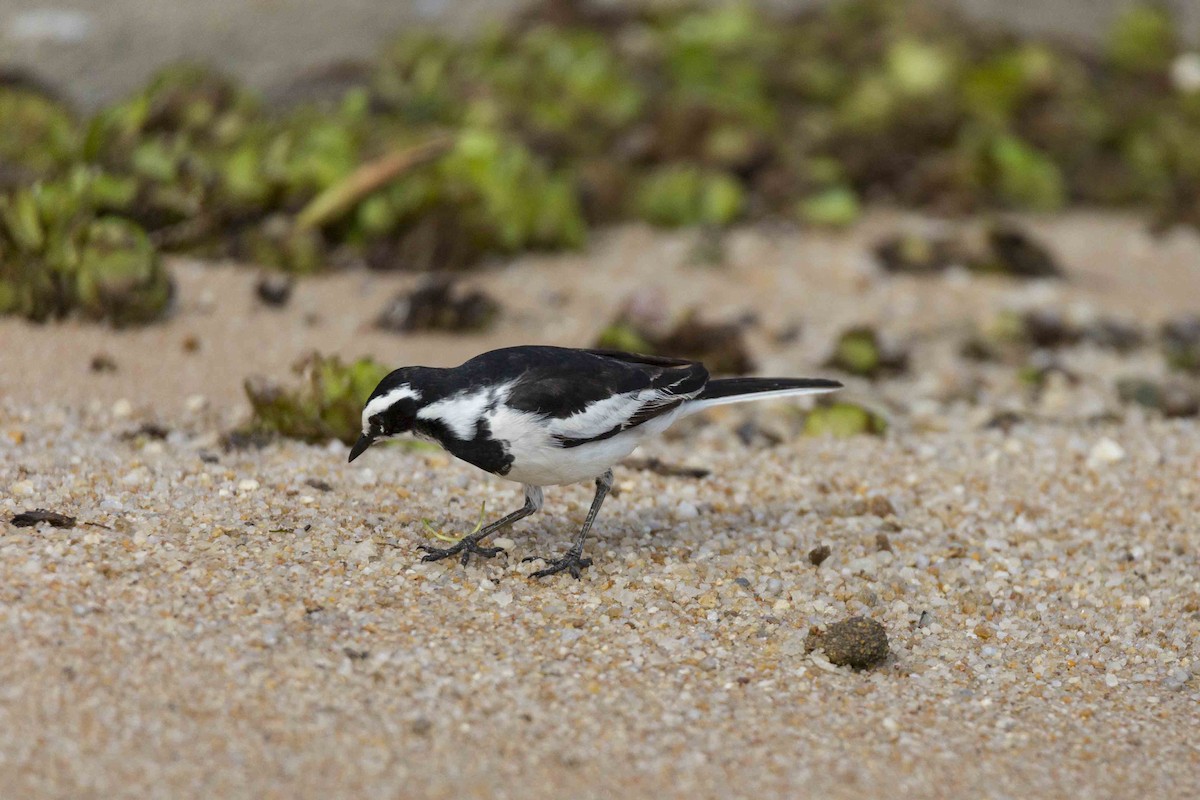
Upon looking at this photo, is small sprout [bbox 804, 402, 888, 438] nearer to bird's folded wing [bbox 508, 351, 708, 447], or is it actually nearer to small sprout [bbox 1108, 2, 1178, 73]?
bird's folded wing [bbox 508, 351, 708, 447]

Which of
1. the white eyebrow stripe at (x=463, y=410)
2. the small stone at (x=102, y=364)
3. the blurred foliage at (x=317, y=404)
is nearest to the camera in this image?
the white eyebrow stripe at (x=463, y=410)

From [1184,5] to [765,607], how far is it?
35.5ft

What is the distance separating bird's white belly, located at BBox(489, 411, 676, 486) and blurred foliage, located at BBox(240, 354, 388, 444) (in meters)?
1.30

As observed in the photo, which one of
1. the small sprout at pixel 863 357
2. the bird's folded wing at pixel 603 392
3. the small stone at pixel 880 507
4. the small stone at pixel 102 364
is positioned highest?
the bird's folded wing at pixel 603 392

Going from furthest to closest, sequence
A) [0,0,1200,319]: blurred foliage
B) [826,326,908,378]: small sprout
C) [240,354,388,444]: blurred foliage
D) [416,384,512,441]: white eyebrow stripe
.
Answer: [0,0,1200,319]: blurred foliage
[826,326,908,378]: small sprout
[240,354,388,444]: blurred foliage
[416,384,512,441]: white eyebrow stripe

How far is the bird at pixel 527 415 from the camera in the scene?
16.2 feet

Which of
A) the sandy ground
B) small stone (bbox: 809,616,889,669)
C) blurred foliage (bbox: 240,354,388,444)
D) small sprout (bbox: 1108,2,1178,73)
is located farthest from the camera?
small sprout (bbox: 1108,2,1178,73)

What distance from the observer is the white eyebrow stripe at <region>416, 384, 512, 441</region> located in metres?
4.91

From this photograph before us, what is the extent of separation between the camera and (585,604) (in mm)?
4875

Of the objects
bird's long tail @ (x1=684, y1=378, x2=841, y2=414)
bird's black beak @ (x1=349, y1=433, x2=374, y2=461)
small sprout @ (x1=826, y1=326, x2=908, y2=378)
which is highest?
bird's black beak @ (x1=349, y1=433, x2=374, y2=461)

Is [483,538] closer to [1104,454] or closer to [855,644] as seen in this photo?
[855,644]

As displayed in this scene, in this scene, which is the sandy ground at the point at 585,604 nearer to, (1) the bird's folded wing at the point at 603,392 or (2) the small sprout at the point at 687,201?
(1) the bird's folded wing at the point at 603,392

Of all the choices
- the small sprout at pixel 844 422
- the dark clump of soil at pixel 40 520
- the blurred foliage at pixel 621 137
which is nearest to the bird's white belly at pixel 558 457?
the dark clump of soil at pixel 40 520

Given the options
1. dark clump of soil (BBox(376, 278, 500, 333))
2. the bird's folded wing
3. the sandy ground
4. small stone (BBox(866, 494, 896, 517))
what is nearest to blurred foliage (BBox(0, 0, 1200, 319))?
dark clump of soil (BBox(376, 278, 500, 333))
